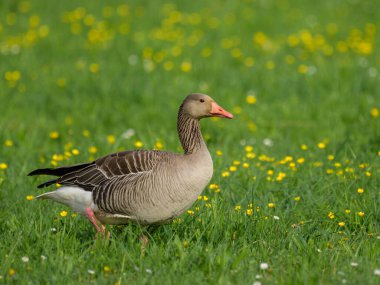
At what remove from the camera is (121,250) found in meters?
5.12

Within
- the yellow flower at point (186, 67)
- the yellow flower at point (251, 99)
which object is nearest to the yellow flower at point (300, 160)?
the yellow flower at point (251, 99)

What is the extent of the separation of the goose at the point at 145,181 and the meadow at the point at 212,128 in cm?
19

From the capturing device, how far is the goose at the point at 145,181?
5340mm

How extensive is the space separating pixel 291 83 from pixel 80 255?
611 centimetres

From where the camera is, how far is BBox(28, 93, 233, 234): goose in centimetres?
534

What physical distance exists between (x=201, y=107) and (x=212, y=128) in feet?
11.8

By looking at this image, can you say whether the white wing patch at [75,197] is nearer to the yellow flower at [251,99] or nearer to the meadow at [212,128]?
the meadow at [212,128]

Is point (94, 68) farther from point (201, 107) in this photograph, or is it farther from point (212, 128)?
point (201, 107)

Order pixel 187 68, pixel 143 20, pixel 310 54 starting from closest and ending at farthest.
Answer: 1. pixel 187 68
2. pixel 310 54
3. pixel 143 20

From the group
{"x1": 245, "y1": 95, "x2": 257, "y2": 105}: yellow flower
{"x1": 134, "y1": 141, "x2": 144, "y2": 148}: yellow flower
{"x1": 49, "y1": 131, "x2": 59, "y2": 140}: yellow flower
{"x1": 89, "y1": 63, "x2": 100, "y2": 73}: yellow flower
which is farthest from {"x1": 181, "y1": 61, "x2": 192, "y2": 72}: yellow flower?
{"x1": 134, "y1": 141, "x2": 144, "y2": 148}: yellow flower

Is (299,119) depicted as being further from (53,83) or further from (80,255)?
(80,255)

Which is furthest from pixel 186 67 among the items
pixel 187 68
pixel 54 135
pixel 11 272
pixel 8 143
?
pixel 11 272

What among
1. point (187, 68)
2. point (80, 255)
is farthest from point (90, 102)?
point (80, 255)

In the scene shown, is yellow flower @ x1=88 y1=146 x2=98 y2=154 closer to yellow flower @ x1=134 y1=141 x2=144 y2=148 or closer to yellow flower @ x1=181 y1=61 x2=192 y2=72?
yellow flower @ x1=134 y1=141 x2=144 y2=148
